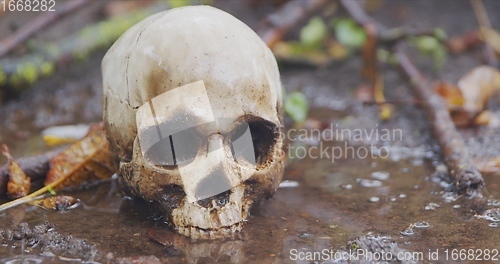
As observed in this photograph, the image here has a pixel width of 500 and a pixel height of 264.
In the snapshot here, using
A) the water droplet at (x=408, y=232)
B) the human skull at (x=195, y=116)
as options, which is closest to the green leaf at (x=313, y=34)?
the human skull at (x=195, y=116)

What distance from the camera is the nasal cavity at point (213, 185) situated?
7.16 ft

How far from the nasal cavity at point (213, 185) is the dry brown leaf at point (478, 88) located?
2.10 m

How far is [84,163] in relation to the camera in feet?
9.08

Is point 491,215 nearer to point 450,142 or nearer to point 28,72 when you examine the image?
point 450,142

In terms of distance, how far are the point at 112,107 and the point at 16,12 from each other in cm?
308

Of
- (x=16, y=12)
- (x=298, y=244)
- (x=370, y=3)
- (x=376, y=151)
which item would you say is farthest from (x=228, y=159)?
(x=370, y=3)

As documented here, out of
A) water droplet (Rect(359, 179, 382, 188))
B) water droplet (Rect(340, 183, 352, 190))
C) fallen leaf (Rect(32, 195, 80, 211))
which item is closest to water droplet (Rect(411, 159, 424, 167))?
water droplet (Rect(359, 179, 382, 188))

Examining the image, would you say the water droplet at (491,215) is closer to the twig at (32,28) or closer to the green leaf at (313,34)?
the green leaf at (313,34)

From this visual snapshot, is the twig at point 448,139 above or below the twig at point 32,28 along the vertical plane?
below

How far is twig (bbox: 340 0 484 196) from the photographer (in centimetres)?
262

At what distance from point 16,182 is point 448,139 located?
2202mm

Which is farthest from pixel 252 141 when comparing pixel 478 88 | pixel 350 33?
pixel 350 33

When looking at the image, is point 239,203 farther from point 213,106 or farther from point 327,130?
point 327,130

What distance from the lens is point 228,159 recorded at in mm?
2215
